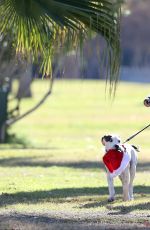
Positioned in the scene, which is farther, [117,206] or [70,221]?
[117,206]

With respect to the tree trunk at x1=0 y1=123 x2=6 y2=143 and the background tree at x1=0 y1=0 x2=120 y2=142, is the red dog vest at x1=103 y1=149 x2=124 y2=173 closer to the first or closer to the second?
the background tree at x1=0 y1=0 x2=120 y2=142

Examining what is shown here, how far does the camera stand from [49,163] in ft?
57.7

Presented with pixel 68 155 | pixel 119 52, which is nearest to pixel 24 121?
pixel 68 155

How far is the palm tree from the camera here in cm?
998

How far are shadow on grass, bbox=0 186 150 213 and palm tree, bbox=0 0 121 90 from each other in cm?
176

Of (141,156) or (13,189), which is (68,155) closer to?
(141,156)

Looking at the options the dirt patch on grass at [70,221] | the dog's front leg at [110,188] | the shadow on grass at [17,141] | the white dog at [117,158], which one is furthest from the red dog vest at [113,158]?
the shadow on grass at [17,141]

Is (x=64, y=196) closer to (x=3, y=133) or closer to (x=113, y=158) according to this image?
(x=113, y=158)

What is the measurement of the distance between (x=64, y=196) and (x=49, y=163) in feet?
19.3

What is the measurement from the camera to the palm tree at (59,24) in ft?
32.7

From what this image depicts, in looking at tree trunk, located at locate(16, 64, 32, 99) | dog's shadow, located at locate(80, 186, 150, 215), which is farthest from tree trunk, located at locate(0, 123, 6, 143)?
dog's shadow, located at locate(80, 186, 150, 215)

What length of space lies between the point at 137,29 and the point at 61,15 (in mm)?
69751

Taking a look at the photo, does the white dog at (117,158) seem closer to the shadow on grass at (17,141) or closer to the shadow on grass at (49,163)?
the shadow on grass at (49,163)

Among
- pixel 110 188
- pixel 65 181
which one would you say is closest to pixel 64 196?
pixel 110 188
